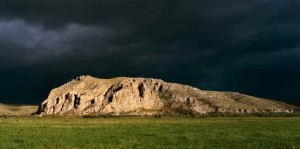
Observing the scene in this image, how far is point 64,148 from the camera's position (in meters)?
35.9

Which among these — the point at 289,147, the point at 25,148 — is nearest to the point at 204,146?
the point at 289,147

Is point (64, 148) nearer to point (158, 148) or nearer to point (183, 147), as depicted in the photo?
point (158, 148)

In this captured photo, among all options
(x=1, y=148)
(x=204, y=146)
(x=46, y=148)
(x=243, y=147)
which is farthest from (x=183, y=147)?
(x=1, y=148)

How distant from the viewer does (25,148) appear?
1448 inches

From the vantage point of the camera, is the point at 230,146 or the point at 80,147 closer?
the point at 80,147

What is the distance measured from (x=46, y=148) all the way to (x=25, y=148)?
1.96 meters

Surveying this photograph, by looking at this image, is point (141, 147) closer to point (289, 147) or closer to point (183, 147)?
point (183, 147)

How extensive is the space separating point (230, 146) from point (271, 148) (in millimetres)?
3859

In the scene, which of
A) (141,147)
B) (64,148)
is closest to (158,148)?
(141,147)

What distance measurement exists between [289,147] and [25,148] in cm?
2283

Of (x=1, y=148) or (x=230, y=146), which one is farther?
(x=230, y=146)

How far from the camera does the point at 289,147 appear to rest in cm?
3916

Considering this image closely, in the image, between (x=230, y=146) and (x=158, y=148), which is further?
(x=230, y=146)

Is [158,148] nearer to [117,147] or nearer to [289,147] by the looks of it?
[117,147]
